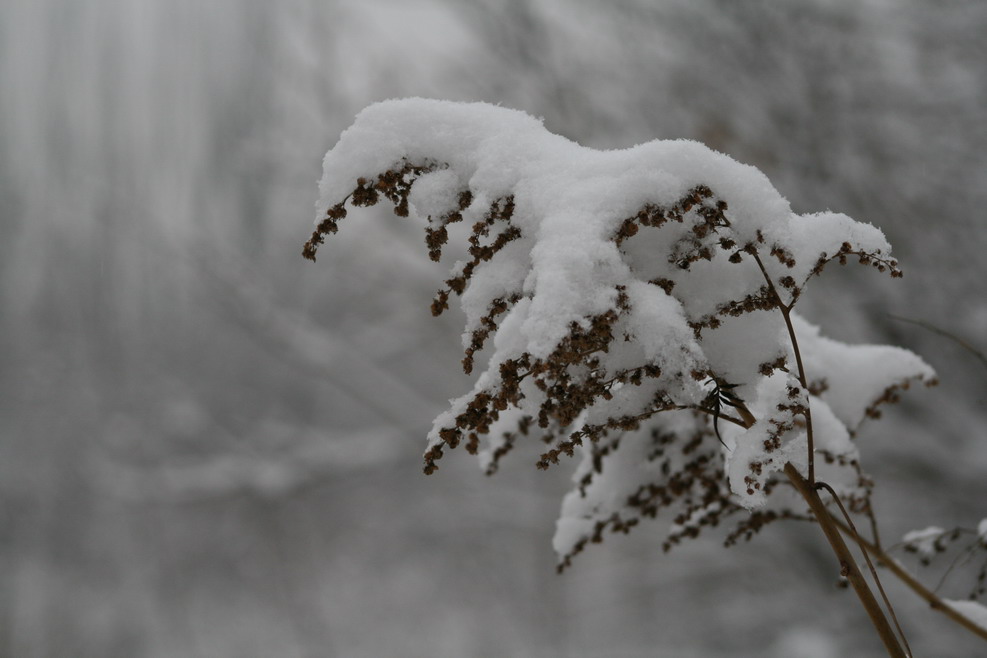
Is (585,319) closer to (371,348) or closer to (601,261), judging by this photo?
(601,261)

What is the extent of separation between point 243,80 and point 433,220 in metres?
7.17

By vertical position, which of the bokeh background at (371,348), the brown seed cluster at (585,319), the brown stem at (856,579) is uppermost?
the bokeh background at (371,348)

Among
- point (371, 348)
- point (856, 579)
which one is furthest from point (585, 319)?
point (371, 348)

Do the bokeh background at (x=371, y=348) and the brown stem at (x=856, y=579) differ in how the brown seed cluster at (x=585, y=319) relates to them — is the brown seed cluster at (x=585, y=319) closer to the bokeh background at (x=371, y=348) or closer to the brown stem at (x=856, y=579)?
the brown stem at (x=856, y=579)

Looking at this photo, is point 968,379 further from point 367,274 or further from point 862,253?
point 367,274

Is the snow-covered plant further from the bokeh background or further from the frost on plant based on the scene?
the bokeh background

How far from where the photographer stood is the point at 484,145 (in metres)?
1.05

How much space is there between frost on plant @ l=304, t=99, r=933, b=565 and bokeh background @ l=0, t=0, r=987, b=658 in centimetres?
230

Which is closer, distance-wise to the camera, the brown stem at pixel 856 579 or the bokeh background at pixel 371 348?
the brown stem at pixel 856 579

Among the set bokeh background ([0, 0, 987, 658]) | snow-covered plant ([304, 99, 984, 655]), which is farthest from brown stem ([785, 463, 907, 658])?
bokeh background ([0, 0, 987, 658])

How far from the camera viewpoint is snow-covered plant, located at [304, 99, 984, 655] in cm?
87

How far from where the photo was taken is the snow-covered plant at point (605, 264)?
34.2 inches

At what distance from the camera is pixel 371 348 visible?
8922 mm

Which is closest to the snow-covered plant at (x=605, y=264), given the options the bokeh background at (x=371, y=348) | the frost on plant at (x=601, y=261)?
the frost on plant at (x=601, y=261)
